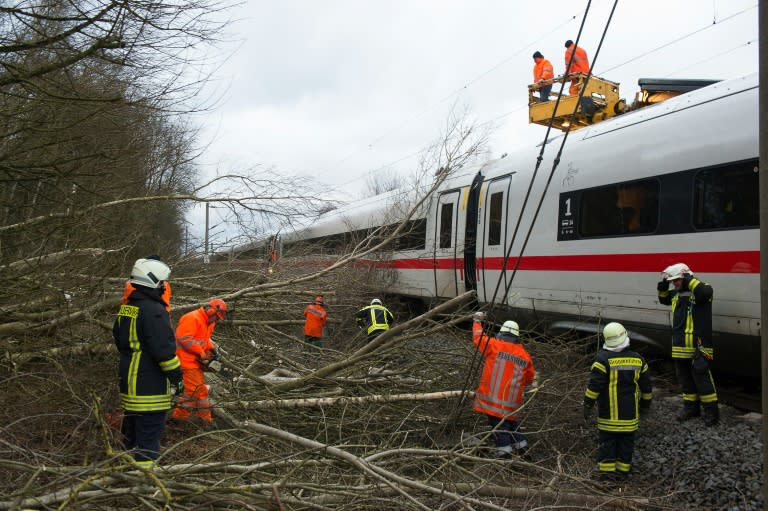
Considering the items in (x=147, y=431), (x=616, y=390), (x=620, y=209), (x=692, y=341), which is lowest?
(x=147, y=431)

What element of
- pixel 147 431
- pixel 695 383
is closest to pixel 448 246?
pixel 695 383

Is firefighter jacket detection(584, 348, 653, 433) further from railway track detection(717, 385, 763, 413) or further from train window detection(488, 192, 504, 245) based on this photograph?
train window detection(488, 192, 504, 245)

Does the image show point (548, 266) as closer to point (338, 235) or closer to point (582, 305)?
point (582, 305)

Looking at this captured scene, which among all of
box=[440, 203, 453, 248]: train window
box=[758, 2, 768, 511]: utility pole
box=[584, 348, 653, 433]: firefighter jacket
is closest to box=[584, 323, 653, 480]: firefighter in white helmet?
box=[584, 348, 653, 433]: firefighter jacket

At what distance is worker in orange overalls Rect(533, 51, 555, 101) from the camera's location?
9594 millimetres

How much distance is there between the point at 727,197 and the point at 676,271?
2.74 feet

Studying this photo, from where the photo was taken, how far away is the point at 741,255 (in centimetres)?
512

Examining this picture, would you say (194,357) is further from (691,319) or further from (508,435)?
(691,319)

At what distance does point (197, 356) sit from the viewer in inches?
201

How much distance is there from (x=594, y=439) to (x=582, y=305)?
75.4 inches

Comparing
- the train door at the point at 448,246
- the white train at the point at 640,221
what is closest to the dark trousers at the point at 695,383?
the white train at the point at 640,221

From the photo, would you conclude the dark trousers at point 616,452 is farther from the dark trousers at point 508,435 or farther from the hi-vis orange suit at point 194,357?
the hi-vis orange suit at point 194,357

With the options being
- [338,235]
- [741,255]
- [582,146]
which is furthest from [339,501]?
[338,235]

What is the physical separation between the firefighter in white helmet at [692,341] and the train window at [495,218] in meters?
3.35
